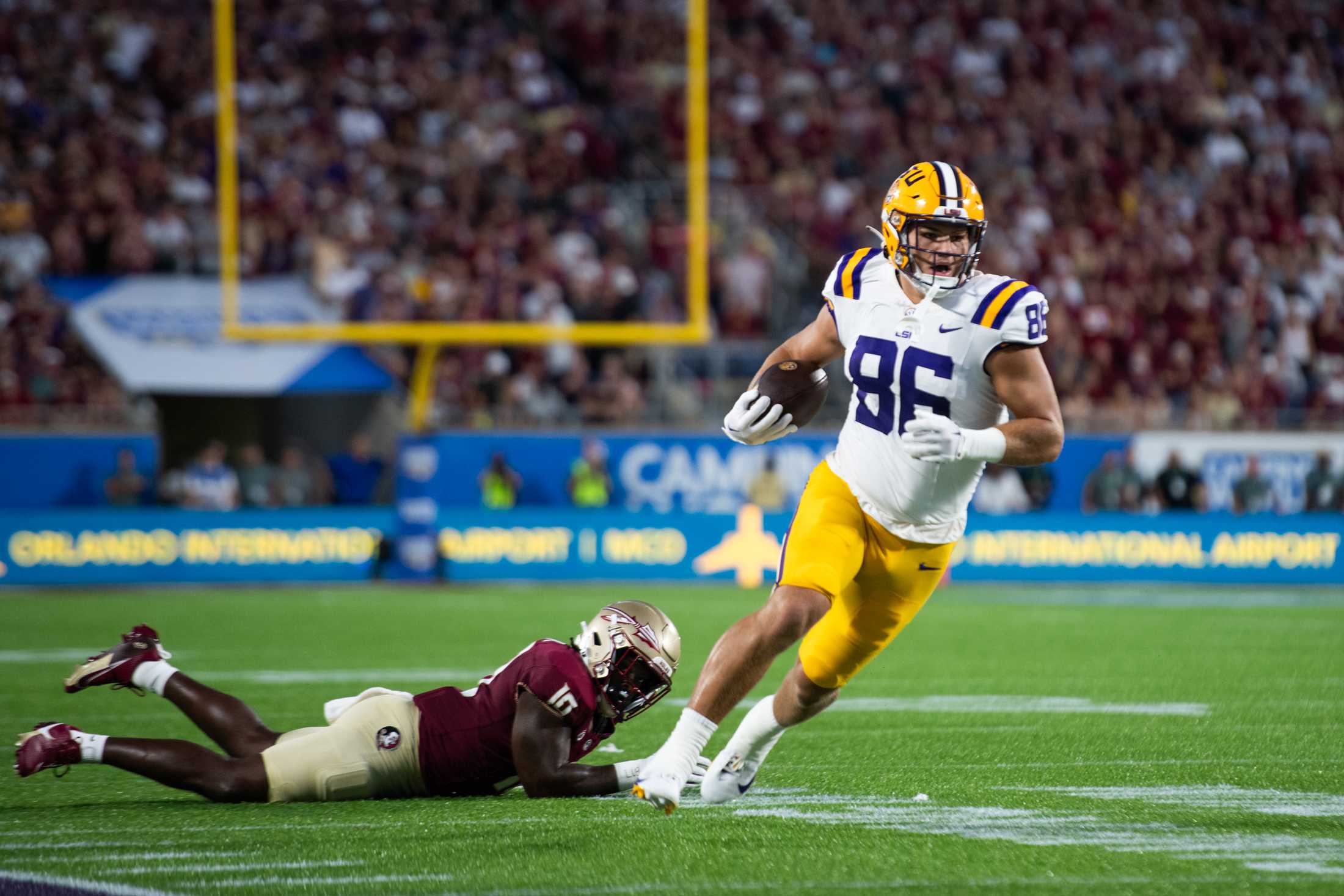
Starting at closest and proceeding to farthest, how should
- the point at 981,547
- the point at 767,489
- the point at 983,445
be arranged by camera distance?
1. the point at 983,445
2. the point at 981,547
3. the point at 767,489

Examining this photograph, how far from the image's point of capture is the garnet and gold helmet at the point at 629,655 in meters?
4.52

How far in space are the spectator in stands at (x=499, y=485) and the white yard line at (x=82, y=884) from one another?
11228mm

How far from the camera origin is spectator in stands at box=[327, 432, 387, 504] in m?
14.9

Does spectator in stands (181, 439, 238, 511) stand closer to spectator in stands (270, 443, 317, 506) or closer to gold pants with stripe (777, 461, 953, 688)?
spectator in stands (270, 443, 317, 506)

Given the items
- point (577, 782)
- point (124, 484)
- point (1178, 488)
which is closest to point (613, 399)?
point (124, 484)

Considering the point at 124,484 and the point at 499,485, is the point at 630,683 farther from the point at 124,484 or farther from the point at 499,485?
the point at 124,484

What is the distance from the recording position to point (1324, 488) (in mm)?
15219

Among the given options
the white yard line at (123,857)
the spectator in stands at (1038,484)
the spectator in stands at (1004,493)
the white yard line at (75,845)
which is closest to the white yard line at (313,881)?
the white yard line at (123,857)

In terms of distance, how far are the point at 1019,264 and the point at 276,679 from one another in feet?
37.8

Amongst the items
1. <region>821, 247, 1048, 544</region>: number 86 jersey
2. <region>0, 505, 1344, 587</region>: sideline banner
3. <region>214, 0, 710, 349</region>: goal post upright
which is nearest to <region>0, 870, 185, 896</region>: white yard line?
<region>821, 247, 1048, 544</region>: number 86 jersey

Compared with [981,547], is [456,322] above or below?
above

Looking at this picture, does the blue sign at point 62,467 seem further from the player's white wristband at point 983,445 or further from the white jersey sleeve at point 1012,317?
the player's white wristband at point 983,445

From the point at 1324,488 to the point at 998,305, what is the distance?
1184 cm

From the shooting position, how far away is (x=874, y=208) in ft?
57.5
